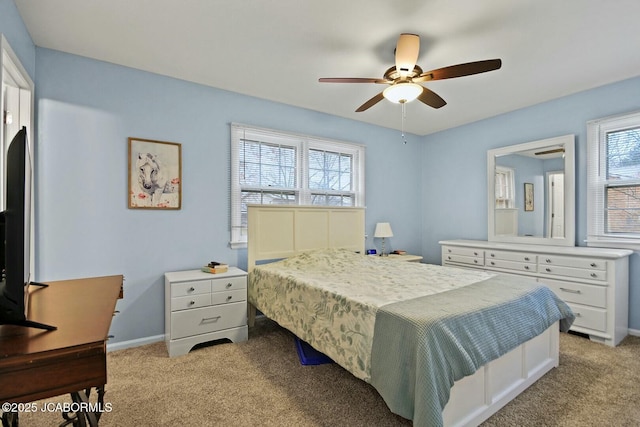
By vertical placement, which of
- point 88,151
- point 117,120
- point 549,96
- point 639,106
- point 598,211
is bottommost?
point 598,211

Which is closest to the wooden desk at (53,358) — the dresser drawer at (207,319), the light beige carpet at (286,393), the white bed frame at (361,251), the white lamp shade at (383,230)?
the light beige carpet at (286,393)

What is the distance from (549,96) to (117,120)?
4.56 m

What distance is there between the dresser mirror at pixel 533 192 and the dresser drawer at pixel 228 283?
335 cm

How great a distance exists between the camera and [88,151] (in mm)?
2666

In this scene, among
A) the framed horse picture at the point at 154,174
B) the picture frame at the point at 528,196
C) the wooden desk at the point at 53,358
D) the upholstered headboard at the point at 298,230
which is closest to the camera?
the wooden desk at the point at 53,358

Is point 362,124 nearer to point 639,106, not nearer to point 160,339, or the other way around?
point 639,106

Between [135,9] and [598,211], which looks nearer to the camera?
[135,9]

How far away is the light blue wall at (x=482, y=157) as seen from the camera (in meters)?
3.16

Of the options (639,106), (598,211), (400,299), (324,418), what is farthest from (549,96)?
(324,418)

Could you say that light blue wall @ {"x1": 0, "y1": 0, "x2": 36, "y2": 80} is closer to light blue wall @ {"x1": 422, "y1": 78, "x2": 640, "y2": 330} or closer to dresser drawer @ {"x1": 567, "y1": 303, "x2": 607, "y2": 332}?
light blue wall @ {"x1": 422, "y1": 78, "x2": 640, "y2": 330}

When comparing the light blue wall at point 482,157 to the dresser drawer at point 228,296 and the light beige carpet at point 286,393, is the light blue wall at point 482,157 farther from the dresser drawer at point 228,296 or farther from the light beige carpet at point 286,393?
the dresser drawer at point 228,296

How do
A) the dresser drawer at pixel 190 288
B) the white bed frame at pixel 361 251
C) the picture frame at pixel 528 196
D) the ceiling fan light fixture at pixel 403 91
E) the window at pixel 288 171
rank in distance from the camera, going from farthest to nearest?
the picture frame at pixel 528 196, the window at pixel 288 171, the dresser drawer at pixel 190 288, the ceiling fan light fixture at pixel 403 91, the white bed frame at pixel 361 251

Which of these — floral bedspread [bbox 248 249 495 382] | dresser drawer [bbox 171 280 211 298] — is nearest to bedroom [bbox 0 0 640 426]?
dresser drawer [bbox 171 280 211 298]

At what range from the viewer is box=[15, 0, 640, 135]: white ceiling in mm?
2039
